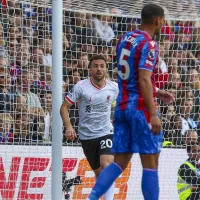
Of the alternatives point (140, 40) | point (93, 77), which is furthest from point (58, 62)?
point (140, 40)

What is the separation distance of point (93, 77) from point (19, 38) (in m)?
1.78

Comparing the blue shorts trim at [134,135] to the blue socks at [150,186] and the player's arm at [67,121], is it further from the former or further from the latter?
the player's arm at [67,121]

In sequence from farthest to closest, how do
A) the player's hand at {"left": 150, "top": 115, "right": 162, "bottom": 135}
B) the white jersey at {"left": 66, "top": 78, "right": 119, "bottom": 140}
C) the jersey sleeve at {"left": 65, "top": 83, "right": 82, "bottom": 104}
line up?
the white jersey at {"left": 66, "top": 78, "right": 119, "bottom": 140} → the jersey sleeve at {"left": 65, "top": 83, "right": 82, "bottom": 104} → the player's hand at {"left": 150, "top": 115, "right": 162, "bottom": 135}

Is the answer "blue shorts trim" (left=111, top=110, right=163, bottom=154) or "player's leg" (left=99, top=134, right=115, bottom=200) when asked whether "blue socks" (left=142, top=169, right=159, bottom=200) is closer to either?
"blue shorts trim" (left=111, top=110, right=163, bottom=154)

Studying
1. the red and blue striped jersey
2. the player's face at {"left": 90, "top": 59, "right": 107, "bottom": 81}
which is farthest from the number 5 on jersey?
the player's face at {"left": 90, "top": 59, "right": 107, "bottom": 81}

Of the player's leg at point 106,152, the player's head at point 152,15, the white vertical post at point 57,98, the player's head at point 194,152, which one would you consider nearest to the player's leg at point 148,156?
the player's head at point 152,15

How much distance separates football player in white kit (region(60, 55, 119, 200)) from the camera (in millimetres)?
8016

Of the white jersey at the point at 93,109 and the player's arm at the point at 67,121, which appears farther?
the white jersey at the point at 93,109

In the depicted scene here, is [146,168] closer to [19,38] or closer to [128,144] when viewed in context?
[128,144]

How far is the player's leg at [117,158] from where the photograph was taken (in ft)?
19.9

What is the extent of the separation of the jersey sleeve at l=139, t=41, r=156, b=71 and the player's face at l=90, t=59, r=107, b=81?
196cm

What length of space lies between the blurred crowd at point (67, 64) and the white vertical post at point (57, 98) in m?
1.36

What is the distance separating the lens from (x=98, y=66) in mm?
8008

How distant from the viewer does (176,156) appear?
10.1 meters
